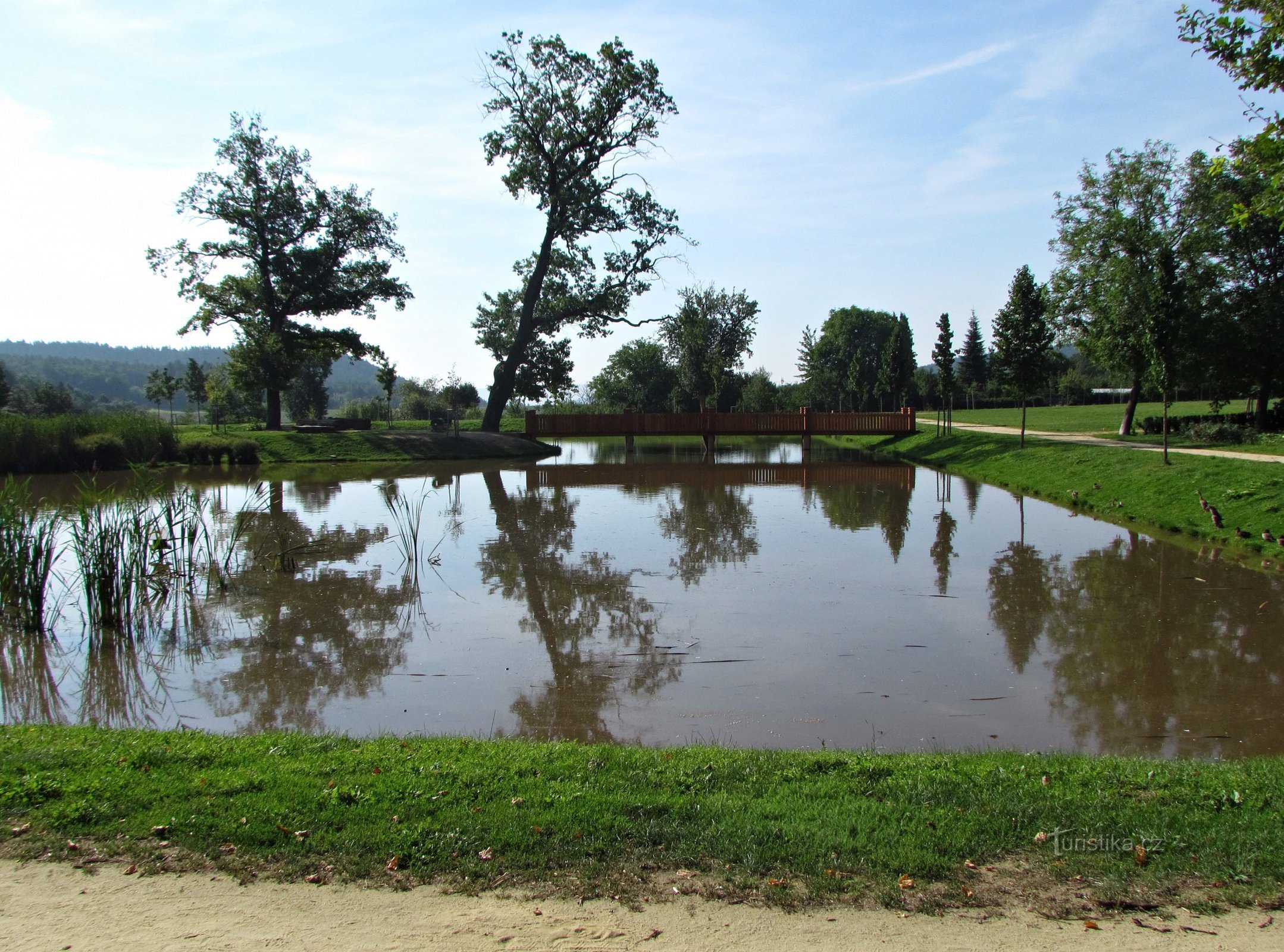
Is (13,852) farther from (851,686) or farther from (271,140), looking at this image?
(271,140)

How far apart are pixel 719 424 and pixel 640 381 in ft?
76.2

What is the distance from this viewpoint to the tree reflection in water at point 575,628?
660 centimetres

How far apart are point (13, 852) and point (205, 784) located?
33.5 inches

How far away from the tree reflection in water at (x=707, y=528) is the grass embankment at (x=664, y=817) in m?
6.24

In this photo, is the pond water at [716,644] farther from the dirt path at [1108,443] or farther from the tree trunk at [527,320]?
the tree trunk at [527,320]

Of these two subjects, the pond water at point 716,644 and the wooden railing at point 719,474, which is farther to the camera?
the wooden railing at point 719,474

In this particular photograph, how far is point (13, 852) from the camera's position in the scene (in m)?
3.91

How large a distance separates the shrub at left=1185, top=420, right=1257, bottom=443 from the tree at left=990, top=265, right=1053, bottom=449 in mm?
4436

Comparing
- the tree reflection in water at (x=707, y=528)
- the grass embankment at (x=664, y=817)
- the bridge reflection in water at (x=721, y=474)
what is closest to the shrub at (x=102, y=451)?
the bridge reflection in water at (x=721, y=474)

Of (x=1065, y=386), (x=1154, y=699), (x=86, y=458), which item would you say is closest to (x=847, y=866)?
(x=1154, y=699)

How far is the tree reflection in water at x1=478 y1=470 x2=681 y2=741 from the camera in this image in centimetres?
660

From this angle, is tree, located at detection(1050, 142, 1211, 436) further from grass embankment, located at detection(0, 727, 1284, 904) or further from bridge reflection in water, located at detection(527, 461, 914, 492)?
grass embankment, located at detection(0, 727, 1284, 904)

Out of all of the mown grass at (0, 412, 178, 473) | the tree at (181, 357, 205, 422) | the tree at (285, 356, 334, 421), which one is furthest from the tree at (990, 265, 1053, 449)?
the tree at (285, 356, 334, 421)

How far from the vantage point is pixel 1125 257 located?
2659 cm
